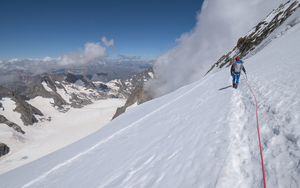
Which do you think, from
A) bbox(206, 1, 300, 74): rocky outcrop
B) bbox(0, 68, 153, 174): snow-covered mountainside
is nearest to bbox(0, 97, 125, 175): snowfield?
bbox(0, 68, 153, 174): snow-covered mountainside

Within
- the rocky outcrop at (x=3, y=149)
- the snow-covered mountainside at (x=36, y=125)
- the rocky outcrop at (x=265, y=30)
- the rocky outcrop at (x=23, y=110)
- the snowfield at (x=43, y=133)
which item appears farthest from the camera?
the rocky outcrop at (x=23, y=110)

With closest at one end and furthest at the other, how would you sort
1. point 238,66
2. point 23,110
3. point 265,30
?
point 238,66
point 265,30
point 23,110

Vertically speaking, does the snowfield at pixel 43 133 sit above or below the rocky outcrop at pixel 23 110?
below

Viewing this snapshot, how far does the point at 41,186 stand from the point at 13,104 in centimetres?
9094

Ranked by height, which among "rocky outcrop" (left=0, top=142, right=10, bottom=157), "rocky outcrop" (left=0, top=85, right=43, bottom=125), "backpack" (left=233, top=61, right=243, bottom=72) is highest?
"rocky outcrop" (left=0, top=85, right=43, bottom=125)

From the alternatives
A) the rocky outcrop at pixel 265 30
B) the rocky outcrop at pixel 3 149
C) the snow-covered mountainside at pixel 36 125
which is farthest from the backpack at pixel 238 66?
the rocky outcrop at pixel 3 149

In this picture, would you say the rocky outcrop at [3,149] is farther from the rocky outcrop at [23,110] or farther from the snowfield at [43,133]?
the rocky outcrop at [23,110]

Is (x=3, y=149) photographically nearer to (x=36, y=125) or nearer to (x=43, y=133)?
(x=43, y=133)

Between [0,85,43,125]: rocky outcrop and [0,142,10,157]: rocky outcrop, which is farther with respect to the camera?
[0,85,43,125]: rocky outcrop

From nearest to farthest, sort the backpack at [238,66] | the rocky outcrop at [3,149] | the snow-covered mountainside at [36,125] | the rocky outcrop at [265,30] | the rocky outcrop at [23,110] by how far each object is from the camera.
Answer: the backpack at [238,66]
the rocky outcrop at [265,30]
the rocky outcrop at [3,149]
the snow-covered mountainside at [36,125]
the rocky outcrop at [23,110]

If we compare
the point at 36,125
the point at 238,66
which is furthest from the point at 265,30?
the point at 36,125

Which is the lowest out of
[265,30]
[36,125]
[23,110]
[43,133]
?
[265,30]

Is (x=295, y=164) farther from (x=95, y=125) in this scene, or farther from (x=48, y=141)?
(x=95, y=125)

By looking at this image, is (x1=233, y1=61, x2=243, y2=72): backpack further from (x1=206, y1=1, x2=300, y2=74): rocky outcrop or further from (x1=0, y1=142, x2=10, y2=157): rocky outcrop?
(x1=0, y1=142, x2=10, y2=157): rocky outcrop
